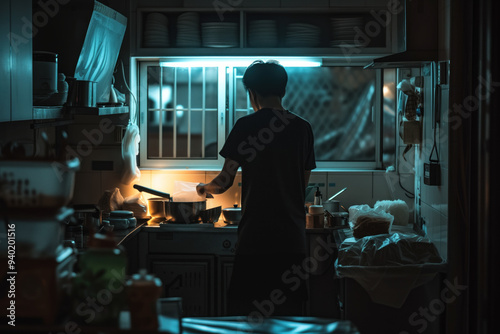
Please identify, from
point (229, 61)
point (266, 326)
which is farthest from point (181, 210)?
point (266, 326)

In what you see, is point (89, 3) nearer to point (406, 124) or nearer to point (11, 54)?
point (11, 54)

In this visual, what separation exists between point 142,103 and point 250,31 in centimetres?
87

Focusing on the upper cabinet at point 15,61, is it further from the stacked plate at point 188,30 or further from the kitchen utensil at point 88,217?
the stacked plate at point 188,30

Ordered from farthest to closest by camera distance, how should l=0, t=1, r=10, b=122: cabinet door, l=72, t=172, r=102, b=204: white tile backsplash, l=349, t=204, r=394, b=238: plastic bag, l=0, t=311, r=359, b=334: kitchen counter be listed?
1. l=72, t=172, r=102, b=204: white tile backsplash
2. l=349, t=204, r=394, b=238: plastic bag
3. l=0, t=1, r=10, b=122: cabinet door
4. l=0, t=311, r=359, b=334: kitchen counter

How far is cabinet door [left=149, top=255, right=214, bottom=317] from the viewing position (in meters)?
3.73

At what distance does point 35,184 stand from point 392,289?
1.86 meters

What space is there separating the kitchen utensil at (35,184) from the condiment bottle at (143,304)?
233 millimetres

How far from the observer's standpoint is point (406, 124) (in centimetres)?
341

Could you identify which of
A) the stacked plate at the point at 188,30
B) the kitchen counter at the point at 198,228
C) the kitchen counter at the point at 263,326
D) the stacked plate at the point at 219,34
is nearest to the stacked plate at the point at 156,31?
the stacked plate at the point at 188,30

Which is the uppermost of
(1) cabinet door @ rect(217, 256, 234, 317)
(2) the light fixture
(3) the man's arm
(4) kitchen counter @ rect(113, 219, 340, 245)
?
(2) the light fixture

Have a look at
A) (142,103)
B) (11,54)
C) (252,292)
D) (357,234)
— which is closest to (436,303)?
(357,234)

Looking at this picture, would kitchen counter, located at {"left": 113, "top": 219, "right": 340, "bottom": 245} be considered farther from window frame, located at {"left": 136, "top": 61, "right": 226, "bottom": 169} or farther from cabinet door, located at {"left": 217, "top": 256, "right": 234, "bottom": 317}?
window frame, located at {"left": 136, "top": 61, "right": 226, "bottom": 169}

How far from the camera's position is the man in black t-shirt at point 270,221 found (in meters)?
2.34

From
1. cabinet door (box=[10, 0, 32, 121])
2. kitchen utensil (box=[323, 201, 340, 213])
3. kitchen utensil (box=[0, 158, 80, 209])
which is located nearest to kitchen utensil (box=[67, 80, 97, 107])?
cabinet door (box=[10, 0, 32, 121])
